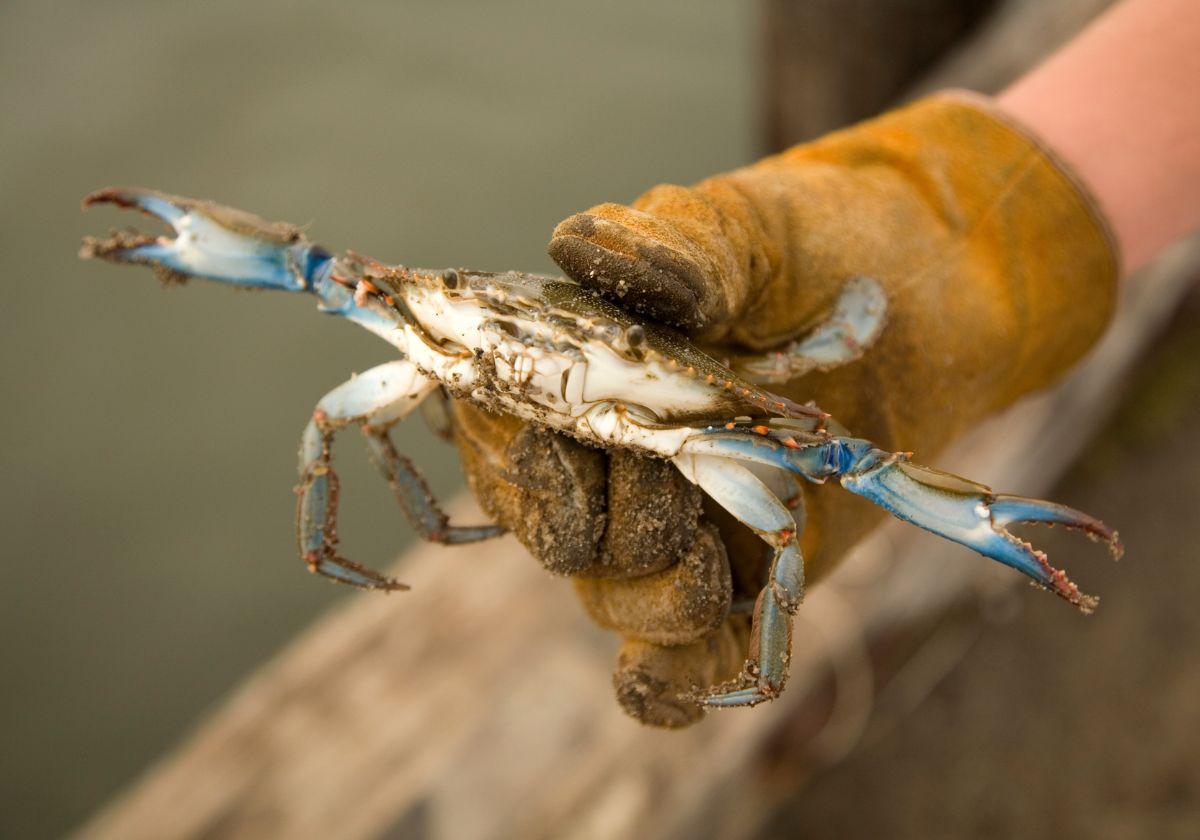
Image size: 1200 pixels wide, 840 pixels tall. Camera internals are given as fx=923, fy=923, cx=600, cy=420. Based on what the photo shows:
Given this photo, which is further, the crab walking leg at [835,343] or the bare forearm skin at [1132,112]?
the bare forearm skin at [1132,112]

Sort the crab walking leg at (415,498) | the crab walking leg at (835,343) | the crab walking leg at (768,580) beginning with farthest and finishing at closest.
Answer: the crab walking leg at (415,498)
the crab walking leg at (835,343)
the crab walking leg at (768,580)

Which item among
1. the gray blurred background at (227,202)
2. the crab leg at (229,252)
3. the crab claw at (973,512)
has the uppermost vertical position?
the crab leg at (229,252)

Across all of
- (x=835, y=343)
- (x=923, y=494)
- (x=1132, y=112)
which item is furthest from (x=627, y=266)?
(x=1132, y=112)

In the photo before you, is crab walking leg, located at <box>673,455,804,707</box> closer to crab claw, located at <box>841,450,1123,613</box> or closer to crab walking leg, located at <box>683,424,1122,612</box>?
crab walking leg, located at <box>683,424,1122,612</box>

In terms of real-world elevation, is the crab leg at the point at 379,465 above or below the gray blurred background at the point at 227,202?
above

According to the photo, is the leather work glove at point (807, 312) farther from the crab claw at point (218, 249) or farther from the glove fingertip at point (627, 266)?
the crab claw at point (218, 249)

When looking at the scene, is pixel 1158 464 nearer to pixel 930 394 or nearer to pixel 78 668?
pixel 930 394

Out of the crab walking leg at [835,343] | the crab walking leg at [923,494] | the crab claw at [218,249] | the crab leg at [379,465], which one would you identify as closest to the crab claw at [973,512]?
the crab walking leg at [923,494]
